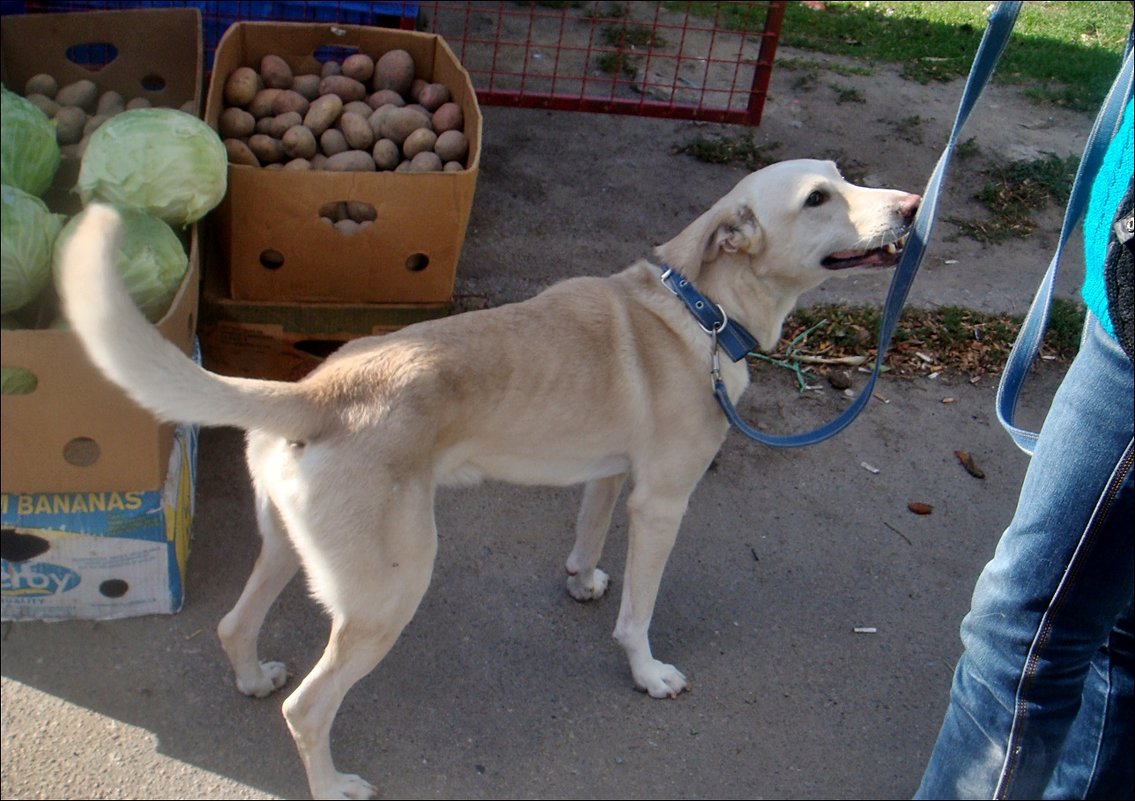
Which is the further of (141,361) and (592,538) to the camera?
(592,538)

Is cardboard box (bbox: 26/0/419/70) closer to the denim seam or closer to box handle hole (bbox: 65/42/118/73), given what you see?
box handle hole (bbox: 65/42/118/73)

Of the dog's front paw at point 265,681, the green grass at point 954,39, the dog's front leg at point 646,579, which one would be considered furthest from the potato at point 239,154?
the green grass at point 954,39

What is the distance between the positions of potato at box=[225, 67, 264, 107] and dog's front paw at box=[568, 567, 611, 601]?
6.81ft

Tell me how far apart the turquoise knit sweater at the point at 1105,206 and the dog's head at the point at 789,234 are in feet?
2.16

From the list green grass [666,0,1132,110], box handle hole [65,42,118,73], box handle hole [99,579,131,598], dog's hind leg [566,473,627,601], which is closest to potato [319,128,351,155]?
box handle hole [65,42,118,73]

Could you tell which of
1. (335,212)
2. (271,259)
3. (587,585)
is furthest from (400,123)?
(587,585)

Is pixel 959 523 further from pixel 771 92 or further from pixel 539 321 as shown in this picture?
pixel 771 92

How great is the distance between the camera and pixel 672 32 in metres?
7.02

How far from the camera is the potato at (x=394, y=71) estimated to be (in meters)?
4.06

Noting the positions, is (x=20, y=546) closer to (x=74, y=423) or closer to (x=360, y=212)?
(x=74, y=423)

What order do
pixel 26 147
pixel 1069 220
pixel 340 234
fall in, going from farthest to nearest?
pixel 340 234 → pixel 26 147 → pixel 1069 220

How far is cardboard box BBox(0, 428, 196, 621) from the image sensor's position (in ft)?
8.79

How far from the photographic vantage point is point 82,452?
9.07 ft

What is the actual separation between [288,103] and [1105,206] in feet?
9.10
